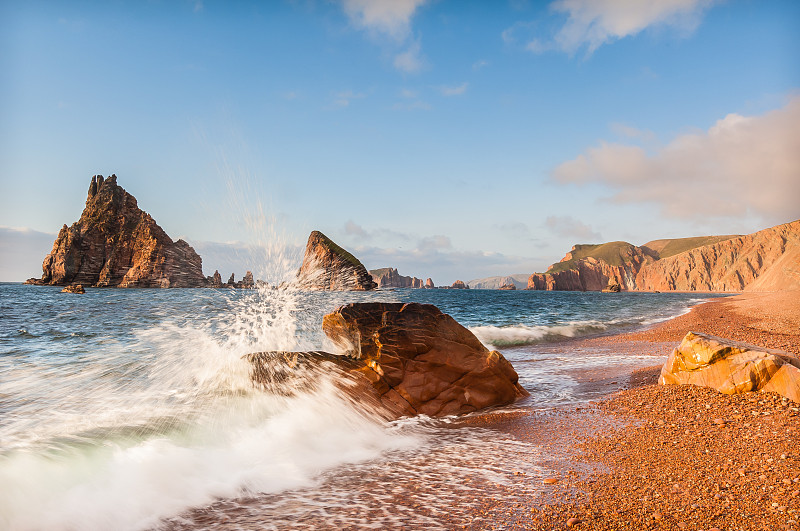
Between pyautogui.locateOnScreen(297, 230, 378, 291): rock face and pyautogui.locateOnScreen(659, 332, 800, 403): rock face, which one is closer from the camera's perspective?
pyautogui.locateOnScreen(659, 332, 800, 403): rock face

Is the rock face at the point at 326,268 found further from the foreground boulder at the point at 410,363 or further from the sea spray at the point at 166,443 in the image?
the foreground boulder at the point at 410,363

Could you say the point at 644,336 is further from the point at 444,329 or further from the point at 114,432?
the point at 114,432

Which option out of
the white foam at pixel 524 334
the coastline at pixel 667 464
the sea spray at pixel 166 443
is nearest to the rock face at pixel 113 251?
the white foam at pixel 524 334

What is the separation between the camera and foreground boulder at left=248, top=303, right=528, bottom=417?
8.79m

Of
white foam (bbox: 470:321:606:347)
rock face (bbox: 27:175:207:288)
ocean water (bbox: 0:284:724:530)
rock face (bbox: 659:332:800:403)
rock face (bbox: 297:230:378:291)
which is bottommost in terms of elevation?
white foam (bbox: 470:321:606:347)

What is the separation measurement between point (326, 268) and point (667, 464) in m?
19.3

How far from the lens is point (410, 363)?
9148mm

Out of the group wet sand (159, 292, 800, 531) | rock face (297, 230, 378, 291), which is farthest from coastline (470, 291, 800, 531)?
rock face (297, 230, 378, 291)

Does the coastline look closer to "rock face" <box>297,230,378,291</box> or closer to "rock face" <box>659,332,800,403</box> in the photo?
"rock face" <box>659,332,800,403</box>

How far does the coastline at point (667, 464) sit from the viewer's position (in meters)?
3.85

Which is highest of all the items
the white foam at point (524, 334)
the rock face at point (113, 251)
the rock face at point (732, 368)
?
the rock face at point (113, 251)

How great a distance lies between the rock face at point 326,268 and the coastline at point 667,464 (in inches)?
358

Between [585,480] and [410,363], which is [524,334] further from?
[585,480]

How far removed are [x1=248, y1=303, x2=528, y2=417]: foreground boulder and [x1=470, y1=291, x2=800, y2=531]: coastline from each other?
48.8 inches
